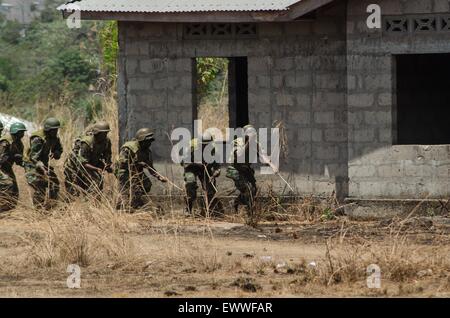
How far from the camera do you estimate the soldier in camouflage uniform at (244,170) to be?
52.2 ft

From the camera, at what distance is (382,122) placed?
15.5m

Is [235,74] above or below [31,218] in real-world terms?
above

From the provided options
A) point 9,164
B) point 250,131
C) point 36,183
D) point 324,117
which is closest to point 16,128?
point 9,164

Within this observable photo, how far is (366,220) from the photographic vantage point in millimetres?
15477

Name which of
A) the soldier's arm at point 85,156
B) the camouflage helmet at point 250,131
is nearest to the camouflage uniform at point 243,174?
the camouflage helmet at point 250,131

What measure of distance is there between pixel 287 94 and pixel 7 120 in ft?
30.5

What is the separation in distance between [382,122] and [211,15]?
→ 8.90ft

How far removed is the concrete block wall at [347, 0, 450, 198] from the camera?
15258 millimetres

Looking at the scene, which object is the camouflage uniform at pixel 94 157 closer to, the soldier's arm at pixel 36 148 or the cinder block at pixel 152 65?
the soldier's arm at pixel 36 148

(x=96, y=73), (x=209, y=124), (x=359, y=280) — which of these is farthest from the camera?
(x=96, y=73)

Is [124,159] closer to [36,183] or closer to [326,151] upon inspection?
[36,183]

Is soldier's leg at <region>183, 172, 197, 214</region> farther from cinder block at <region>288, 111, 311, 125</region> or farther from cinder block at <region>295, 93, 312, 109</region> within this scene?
cinder block at <region>295, 93, 312, 109</region>

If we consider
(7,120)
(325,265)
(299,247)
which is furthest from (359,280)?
(7,120)
